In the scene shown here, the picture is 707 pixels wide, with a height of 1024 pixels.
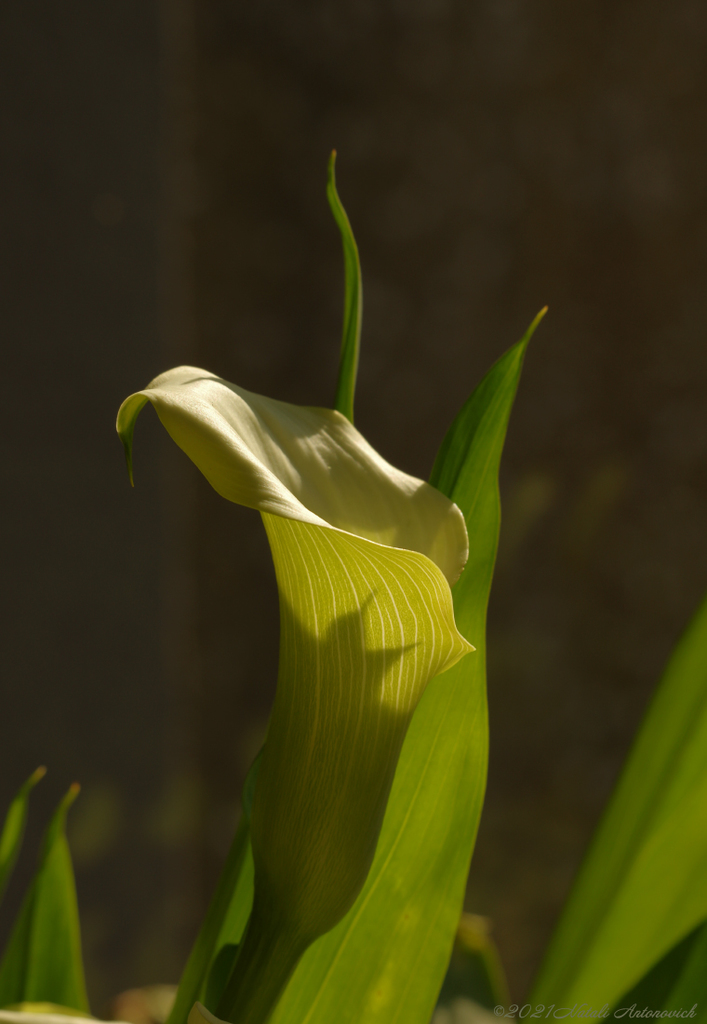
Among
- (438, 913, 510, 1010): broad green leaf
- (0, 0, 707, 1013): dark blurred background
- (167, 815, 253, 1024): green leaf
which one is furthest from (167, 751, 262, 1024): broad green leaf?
(0, 0, 707, 1013): dark blurred background

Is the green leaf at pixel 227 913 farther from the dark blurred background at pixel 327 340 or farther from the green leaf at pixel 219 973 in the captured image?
the dark blurred background at pixel 327 340

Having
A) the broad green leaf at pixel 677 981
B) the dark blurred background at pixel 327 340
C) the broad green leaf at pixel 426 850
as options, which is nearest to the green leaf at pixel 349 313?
the broad green leaf at pixel 426 850

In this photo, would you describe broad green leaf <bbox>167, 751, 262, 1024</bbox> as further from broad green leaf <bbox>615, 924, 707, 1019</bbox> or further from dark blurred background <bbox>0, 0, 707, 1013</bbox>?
dark blurred background <bbox>0, 0, 707, 1013</bbox>

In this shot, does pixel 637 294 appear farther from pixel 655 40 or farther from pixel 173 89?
pixel 173 89

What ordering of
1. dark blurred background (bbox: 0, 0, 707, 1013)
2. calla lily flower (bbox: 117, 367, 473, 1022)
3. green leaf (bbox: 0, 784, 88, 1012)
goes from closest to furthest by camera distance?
calla lily flower (bbox: 117, 367, 473, 1022) → green leaf (bbox: 0, 784, 88, 1012) → dark blurred background (bbox: 0, 0, 707, 1013)

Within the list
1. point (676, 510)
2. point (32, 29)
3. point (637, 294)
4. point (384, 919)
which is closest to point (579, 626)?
point (676, 510)

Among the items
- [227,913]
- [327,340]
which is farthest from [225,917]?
[327,340]
